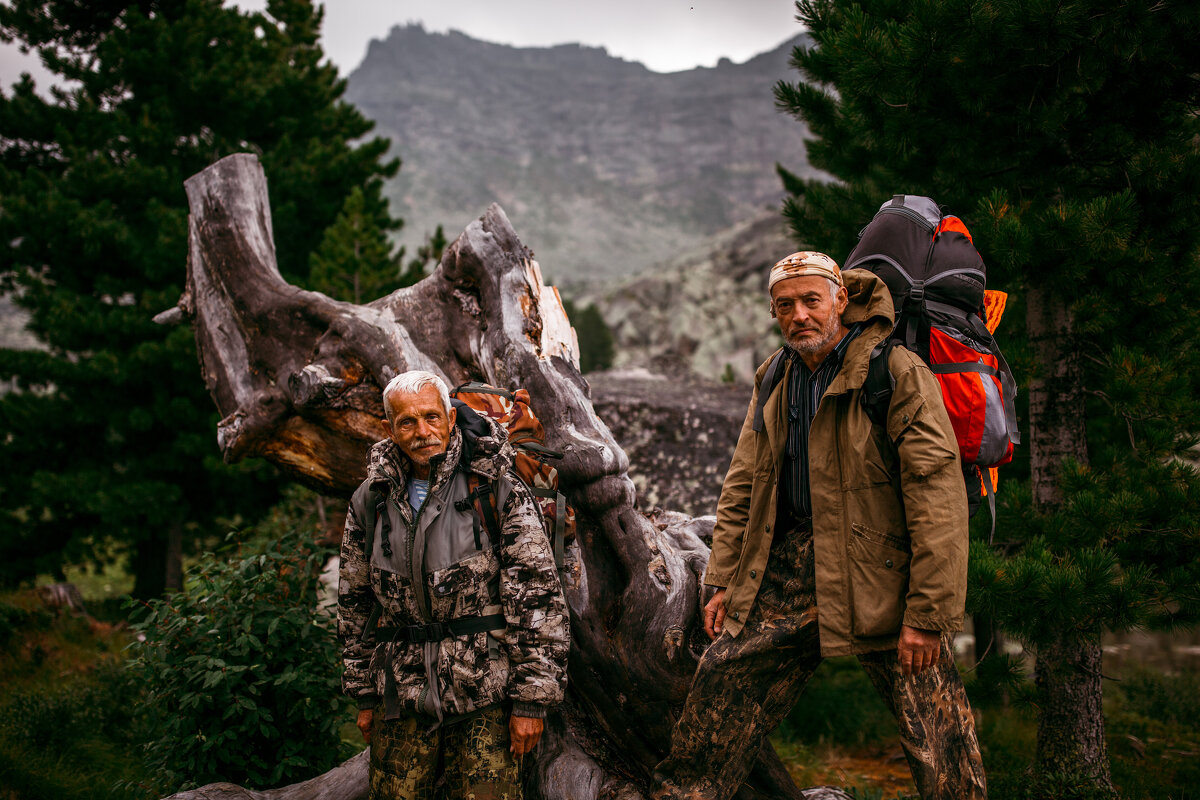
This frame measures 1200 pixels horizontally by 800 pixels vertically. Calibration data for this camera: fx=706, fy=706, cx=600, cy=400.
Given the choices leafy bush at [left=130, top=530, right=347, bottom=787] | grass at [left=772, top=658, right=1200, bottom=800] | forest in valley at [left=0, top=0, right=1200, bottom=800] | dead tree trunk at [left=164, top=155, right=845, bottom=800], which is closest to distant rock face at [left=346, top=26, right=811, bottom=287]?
grass at [left=772, top=658, right=1200, bottom=800]

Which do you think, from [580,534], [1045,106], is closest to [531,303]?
[580,534]

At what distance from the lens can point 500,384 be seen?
4.71 meters

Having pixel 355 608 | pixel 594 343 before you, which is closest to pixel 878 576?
pixel 355 608

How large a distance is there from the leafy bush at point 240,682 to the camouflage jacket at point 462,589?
152 centimetres

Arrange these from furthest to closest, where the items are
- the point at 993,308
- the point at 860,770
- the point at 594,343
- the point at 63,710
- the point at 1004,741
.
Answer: the point at 594,343, the point at 1004,741, the point at 860,770, the point at 63,710, the point at 993,308

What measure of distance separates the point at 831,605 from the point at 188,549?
1068cm

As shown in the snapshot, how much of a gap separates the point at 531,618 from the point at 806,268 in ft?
5.63

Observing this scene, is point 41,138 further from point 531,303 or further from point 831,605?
point 831,605

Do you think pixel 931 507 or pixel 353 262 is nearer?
pixel 931 507

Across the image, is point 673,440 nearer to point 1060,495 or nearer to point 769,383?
point 1060,495

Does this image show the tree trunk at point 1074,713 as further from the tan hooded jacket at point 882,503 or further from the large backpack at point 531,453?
the large backpack at point 531,453

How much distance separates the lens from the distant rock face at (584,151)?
11775cm

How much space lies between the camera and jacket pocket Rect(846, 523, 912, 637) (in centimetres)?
258

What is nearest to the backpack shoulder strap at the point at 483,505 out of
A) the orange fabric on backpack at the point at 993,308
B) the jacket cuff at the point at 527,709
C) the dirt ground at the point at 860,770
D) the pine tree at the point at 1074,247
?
the jacket cuff at the point at 527,709
